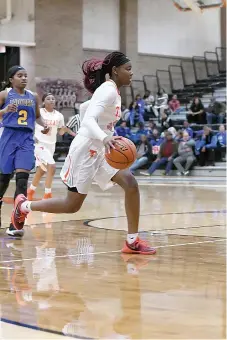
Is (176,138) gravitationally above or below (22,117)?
below

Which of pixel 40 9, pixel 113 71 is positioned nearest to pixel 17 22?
pixel 40 9

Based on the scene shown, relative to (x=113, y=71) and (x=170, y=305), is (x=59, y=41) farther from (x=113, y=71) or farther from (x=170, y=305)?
(x=170, y=305)

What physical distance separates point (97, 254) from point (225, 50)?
25430 millimetres

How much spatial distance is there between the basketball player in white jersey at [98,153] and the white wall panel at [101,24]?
73.2ft

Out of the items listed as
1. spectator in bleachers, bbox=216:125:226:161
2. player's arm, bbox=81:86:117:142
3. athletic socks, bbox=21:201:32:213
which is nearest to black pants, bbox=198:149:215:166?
spectator in bleachers, bbox=216:125:226:161

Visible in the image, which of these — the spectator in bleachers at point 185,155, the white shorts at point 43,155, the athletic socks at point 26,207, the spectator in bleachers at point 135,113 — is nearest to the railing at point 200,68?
the spectator in bleachers at point 135,113

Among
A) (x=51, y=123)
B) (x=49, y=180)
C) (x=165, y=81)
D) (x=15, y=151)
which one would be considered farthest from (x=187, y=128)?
(x=15, y=151)

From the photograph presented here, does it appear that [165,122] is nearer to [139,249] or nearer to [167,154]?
[167,154]

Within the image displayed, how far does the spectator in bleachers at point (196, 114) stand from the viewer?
22922 millimetres

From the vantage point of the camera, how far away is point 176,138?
21.3 metres

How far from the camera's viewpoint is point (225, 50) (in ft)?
99.8

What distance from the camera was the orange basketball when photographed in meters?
5.52

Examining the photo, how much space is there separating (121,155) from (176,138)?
15897 millimetres

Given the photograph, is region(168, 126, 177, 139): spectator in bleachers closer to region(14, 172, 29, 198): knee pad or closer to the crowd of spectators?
the crowd of spectators
